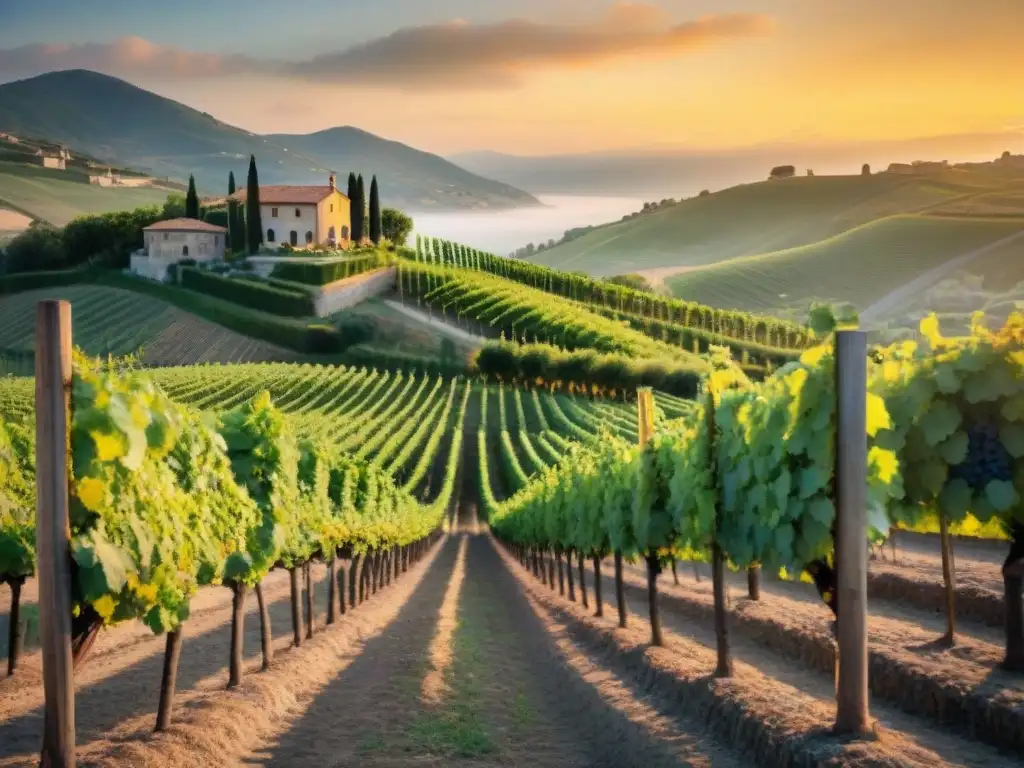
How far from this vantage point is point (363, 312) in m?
88.4

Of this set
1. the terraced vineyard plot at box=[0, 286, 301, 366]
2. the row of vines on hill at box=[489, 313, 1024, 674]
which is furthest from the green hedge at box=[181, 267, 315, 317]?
the row of vines on hill at box=[489, 313, 1024, 674]

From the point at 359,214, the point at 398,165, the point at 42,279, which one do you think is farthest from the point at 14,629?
the point at 398,165

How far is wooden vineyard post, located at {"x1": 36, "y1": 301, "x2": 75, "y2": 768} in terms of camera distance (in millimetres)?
6316

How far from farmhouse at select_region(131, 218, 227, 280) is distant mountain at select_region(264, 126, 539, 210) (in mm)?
61187

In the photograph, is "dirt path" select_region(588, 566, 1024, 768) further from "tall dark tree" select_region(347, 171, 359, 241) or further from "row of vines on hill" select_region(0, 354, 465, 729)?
"tall dark tree" select_region(347, 171, 359, 241)

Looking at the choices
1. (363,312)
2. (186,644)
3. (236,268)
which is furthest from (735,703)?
(236,268)

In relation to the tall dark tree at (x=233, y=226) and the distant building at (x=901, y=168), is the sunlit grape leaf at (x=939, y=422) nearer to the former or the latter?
the tall dark tree at (x=233, y=226)

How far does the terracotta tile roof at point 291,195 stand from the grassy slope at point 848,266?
34.6 metres

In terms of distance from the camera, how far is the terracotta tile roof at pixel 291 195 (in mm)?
100125

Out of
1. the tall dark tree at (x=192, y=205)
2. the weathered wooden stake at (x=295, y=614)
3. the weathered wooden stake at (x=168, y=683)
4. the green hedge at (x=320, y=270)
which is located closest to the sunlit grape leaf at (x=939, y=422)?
the weathered wooden stake at (x=168, y=683)

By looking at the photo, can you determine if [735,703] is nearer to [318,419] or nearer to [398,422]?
[318,419]

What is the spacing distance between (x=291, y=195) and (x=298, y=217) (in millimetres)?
2601

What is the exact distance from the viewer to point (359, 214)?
102062 mm

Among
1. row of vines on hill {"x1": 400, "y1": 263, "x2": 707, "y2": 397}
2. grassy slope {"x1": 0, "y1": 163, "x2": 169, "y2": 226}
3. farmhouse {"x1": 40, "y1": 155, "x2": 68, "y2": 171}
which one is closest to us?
row of vines on hill {"x1": 400, "y1": 263, "x2": 707, "y2": 397}
